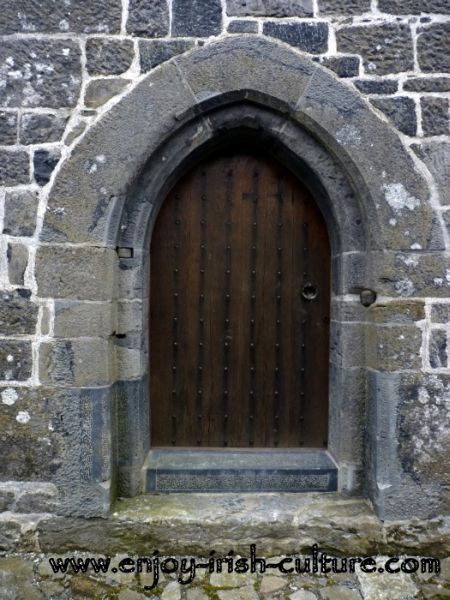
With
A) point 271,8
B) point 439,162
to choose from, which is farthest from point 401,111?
point 271,8

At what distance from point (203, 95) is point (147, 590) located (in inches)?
109

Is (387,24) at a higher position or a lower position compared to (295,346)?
higher

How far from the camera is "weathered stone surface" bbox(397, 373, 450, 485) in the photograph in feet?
9.51

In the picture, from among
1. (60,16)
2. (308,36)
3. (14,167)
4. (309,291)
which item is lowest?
(309,291)

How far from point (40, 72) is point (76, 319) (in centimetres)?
144

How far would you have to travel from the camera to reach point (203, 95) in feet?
9.44

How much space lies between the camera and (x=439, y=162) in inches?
114

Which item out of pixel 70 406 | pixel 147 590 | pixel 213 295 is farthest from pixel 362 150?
pixel 147 590

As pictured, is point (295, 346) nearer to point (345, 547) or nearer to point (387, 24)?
point (345, 547)

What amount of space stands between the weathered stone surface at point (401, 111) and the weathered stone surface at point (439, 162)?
0.12 m

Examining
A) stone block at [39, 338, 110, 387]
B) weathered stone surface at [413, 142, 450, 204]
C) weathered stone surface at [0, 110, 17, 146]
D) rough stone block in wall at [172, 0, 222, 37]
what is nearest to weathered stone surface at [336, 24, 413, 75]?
weathered stone surface at [413, 142, 450, 204]

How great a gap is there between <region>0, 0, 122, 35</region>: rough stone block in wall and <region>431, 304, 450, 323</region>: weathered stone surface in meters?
2.45

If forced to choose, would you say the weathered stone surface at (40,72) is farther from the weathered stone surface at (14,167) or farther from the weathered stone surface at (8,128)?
the weathered stone surface at (14,167)

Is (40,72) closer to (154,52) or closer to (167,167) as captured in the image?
(154,52)
